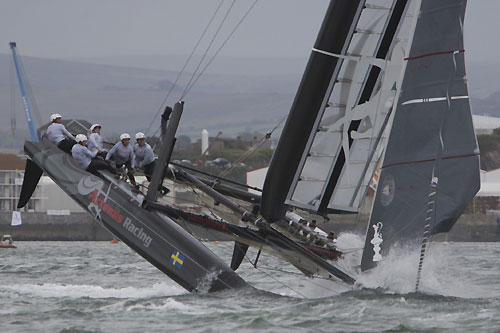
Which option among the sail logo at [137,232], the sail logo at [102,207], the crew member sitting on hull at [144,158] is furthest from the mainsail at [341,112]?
the crew member sitting on hull at [144,158]

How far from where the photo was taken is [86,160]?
10.1 meters

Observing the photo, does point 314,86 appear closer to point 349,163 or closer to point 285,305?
point 349,163

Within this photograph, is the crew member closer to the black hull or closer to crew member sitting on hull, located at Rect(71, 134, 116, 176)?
crew member sitting on hull, located at Rect(71, 134, 116, 176)

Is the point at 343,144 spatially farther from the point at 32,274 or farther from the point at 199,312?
the point at 32,274

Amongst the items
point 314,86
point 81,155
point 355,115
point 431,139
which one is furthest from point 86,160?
point 431,139

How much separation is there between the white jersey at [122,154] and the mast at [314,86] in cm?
197

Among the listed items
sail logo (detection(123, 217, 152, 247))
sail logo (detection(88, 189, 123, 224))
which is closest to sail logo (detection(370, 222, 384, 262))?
sail logo (detection(123, 217, 152, 247))

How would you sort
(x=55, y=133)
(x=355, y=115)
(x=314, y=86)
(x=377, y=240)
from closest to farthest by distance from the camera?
Result: 1. (x=377, y=240)
2. (x=314, y=86)
3. (x=355, y=115)
4. (x=55, y=133)

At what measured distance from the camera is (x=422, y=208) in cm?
841

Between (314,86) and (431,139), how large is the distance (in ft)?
3.84

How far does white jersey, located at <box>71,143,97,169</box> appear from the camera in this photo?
33.2 feet

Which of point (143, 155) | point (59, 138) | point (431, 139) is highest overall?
point (431, 139)

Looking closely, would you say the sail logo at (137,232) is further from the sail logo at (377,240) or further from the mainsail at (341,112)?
the sail logo at (377,240)

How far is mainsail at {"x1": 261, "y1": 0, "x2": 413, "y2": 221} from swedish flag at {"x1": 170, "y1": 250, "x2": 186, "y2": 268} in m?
0.89
